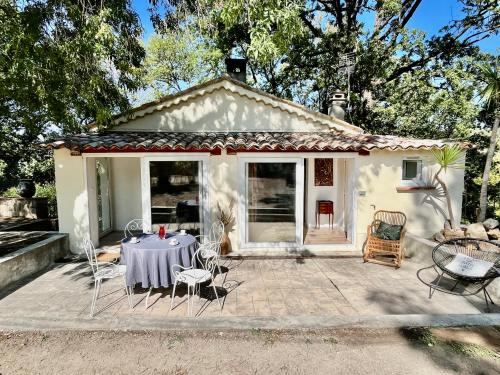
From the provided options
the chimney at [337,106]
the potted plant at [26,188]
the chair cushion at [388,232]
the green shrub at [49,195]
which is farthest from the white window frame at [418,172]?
the potted plant at [26,188]

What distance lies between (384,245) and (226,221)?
4.26 meters

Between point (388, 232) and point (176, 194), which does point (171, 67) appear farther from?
point (388, 232)

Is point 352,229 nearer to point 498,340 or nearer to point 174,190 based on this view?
point 498,340

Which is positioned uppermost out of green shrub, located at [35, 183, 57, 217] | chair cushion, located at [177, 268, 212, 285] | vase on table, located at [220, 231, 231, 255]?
green shrub, located at [35, 183, 57, 217]

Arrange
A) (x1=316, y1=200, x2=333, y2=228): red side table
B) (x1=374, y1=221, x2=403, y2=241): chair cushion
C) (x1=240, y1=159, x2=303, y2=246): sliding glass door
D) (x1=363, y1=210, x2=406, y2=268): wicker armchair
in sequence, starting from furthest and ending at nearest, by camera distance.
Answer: (x1=316, y1=200, x2=333, y2=228): red side table < (x1=240, y1=159, x2=303, y2=246): sliding glass door < (x1=374, y1=221, x2=403, y2=241): chair cushion < (x1=363, y1=210, x2=406, y2=268): wicker armchair

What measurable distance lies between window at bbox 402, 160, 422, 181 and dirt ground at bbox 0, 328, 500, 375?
16.5 ft

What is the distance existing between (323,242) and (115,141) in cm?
664

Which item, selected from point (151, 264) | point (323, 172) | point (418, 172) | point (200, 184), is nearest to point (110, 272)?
point (151, 264)

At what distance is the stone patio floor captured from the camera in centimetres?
518

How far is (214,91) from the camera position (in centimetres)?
995

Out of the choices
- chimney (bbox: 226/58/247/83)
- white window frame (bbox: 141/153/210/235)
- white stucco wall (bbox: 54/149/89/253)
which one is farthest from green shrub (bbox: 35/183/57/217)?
chimney (bbox: 226/58/247/83)

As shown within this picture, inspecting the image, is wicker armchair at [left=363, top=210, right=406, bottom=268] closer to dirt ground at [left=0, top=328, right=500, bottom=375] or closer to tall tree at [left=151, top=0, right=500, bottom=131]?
dirt ground at [left=0, top=328, right=500, bottom=375]

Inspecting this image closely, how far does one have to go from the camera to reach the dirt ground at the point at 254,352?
3.79 meters

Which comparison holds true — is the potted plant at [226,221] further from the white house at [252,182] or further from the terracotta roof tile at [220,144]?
the terracotta roof tile at [220,144]
